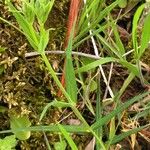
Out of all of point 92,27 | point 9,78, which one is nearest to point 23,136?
point 9,78

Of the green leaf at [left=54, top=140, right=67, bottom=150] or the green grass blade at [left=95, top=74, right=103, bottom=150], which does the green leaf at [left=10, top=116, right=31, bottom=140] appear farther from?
the green grass blade at [left=95, top=74, right=103, bottom=150]

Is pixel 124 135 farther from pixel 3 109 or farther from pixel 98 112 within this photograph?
pixel 3 109

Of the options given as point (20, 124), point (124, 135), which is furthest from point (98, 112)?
point (20, 124)

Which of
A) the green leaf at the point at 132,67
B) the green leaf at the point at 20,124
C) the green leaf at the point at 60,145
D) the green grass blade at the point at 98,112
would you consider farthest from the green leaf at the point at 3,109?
the green leaf at the point at 132,67

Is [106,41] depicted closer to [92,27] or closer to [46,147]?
[92,27]

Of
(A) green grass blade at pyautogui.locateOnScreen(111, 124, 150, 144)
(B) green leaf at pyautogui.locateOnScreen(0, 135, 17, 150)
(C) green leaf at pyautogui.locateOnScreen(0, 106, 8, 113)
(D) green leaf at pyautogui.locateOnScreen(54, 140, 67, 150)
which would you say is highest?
(C) green leaf at pyautogui.locateOnScreen(0, 106, 8, 113)

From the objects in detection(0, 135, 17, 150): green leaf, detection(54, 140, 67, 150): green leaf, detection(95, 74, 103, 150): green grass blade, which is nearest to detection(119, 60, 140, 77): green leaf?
detection(95, 74, 103, 150): green grass blade
